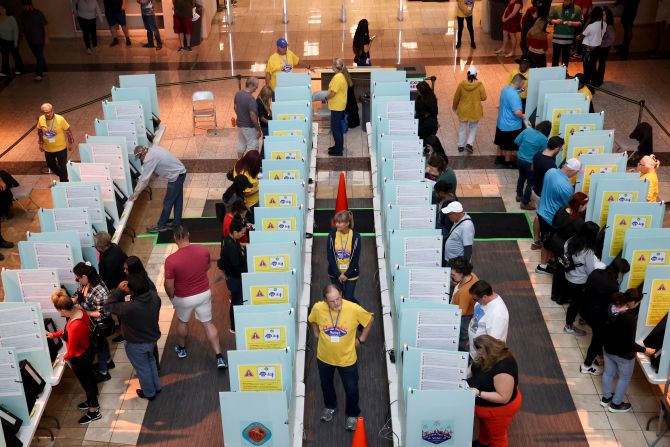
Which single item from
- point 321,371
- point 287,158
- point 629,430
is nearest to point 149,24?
point 287,158

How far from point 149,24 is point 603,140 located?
11.2m

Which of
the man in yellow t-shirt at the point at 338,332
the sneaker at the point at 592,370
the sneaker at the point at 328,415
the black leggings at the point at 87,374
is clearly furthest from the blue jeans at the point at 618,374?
the black leggings at the point at 87,374

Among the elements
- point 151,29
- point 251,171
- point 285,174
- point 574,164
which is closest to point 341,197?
point 285,174

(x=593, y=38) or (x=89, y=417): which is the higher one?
(x=593, y=38)

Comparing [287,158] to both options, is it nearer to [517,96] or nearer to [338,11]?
[517,96]

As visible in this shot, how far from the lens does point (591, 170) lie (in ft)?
30.8

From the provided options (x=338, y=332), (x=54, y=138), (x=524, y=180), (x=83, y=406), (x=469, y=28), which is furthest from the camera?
(x=469, y=28)

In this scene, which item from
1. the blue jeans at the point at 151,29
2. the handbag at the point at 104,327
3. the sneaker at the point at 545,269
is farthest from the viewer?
the blue jeans at the point at 151,29

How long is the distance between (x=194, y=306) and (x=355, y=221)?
11.1 feet

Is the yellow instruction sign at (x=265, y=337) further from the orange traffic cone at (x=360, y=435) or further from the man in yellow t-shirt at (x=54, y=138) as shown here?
the man in yellow t-shirt at (x=54, y=138)

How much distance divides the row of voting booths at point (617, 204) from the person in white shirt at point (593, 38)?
2.70 meters

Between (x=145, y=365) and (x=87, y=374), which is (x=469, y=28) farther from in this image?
(x=87, y=374)

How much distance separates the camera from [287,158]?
31.6 ft

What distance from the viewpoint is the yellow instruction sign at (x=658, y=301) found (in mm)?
7152
